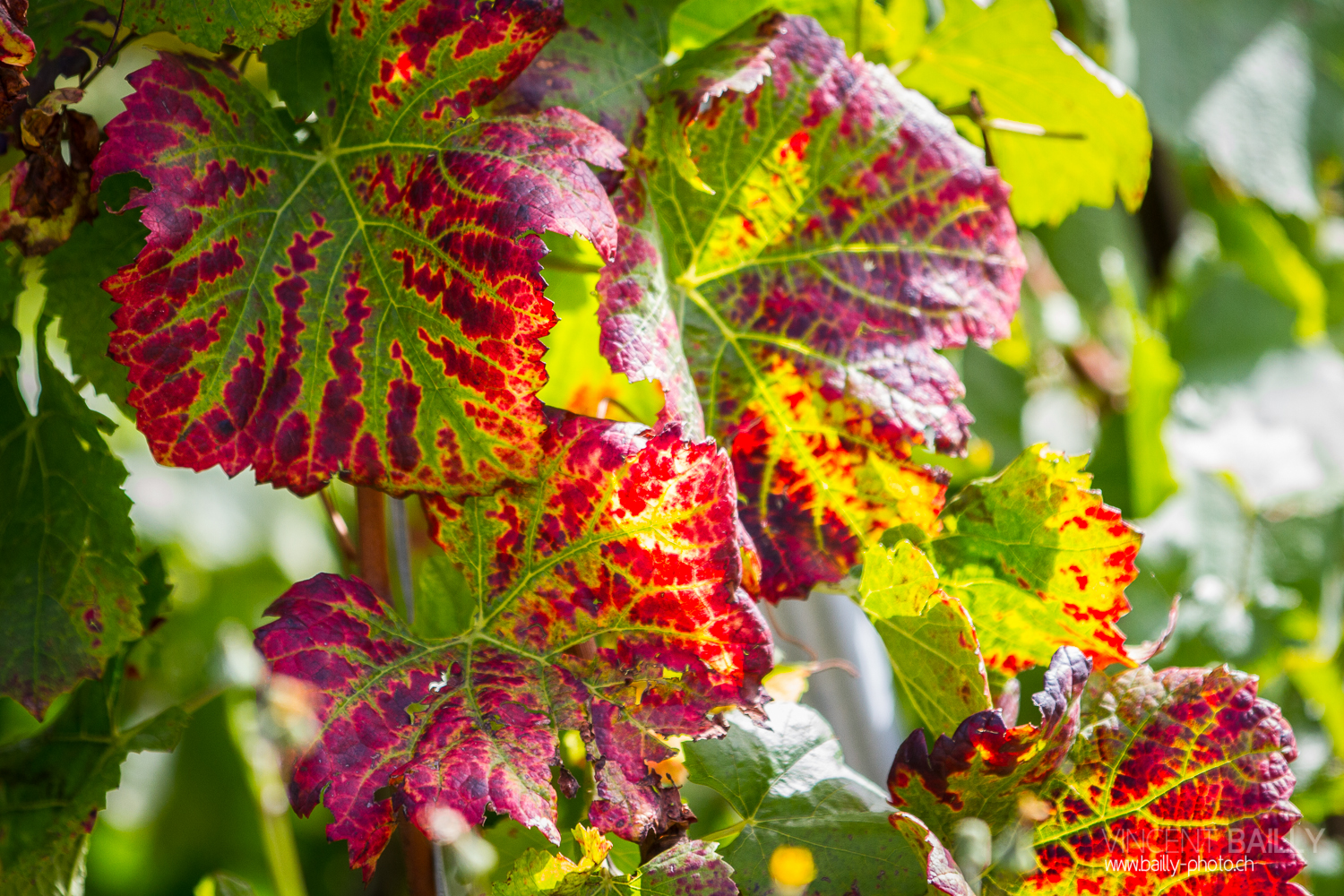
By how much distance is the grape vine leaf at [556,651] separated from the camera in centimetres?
29

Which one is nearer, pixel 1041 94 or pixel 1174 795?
pixel 1174 795

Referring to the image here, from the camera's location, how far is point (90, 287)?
363mm

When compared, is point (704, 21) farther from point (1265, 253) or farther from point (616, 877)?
point (1265, 253)

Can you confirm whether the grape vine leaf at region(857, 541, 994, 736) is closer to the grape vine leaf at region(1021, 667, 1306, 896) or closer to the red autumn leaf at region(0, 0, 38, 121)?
the grape vine leaf at region(1021, 667, 1306, 896)

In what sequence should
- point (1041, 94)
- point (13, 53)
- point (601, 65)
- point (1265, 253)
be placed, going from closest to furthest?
point (13, 53), point (601, 65), point (1041, 94), point (1265, 253)

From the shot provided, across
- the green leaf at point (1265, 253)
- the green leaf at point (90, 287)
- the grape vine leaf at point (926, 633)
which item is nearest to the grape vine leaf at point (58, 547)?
the green leaf at point (90, 287)

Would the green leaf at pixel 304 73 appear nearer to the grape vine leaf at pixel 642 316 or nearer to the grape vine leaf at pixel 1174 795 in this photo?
the grape vine leaf at pixel 642 316

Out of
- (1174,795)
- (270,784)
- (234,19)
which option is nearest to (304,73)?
A: (234,19)

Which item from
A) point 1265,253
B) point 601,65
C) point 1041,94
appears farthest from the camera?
point 1265,253

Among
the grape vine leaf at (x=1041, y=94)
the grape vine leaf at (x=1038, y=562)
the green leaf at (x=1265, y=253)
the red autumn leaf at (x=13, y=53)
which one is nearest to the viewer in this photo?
the red autumn leaf at (x=13, y=53)

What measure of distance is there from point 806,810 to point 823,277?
8.4 inches

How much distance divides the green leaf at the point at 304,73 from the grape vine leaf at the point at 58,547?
0.14m

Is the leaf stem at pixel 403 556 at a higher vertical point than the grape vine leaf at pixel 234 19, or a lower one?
lower

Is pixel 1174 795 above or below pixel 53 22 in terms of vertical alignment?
below
